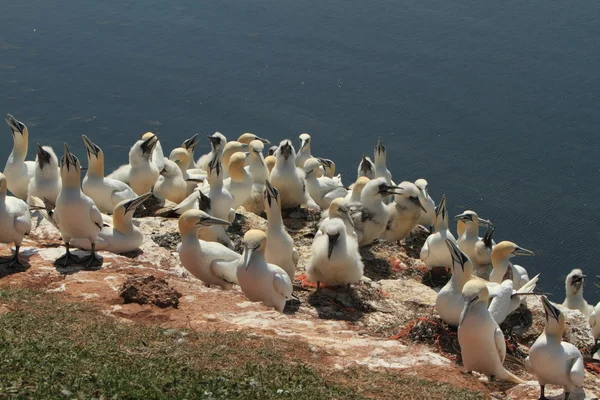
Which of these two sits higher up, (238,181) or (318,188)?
(238,181)

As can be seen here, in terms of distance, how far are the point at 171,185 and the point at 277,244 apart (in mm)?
4092

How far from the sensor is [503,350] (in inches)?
362

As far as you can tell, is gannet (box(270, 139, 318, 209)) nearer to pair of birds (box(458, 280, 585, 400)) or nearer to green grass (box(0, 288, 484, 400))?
pair of birds (box(458, 280, 585, 400))

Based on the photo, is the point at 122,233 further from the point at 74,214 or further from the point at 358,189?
the point at 358,189

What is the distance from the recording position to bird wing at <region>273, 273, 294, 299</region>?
10445 millimetres

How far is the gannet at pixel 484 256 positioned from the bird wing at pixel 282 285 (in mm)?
4777

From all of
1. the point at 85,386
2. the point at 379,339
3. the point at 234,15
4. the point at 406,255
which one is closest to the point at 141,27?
the point at 234,15

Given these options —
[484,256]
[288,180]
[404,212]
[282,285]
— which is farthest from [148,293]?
[484,256]

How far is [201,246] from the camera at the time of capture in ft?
37.1

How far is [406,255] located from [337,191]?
2086 mm

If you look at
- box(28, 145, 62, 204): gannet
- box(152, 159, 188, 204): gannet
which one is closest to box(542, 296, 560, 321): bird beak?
box(28, 145, 62, 204): gannet

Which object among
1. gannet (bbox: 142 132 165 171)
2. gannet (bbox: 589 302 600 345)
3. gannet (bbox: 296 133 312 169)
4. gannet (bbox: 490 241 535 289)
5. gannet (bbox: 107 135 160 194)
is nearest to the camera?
gannet (bbox: 589 302 600 345)

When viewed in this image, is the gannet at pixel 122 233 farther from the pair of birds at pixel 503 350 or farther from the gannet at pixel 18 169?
the pair of birds at pixel 503 350

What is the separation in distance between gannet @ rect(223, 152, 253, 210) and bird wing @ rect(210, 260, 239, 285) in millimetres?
3380
